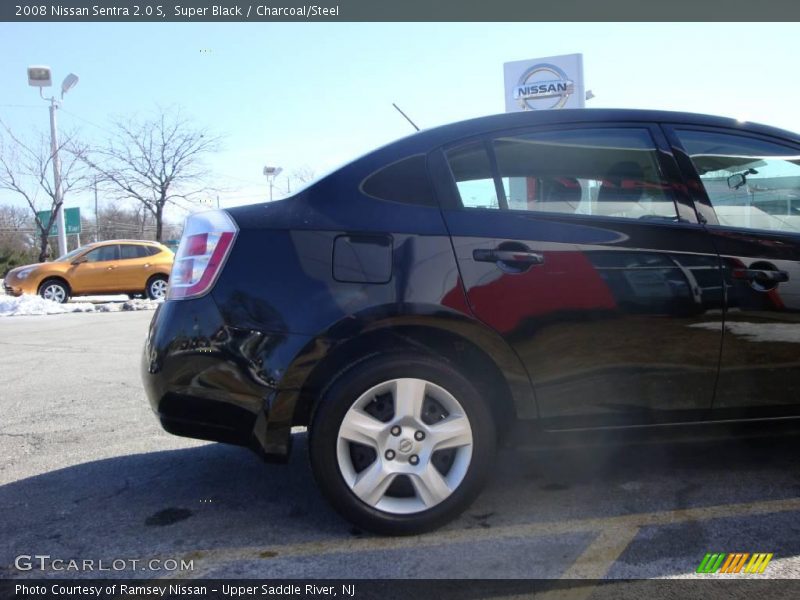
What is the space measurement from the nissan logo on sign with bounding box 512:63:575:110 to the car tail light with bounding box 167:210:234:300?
14.7 m

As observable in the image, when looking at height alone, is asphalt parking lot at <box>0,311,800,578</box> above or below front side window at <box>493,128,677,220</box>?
below

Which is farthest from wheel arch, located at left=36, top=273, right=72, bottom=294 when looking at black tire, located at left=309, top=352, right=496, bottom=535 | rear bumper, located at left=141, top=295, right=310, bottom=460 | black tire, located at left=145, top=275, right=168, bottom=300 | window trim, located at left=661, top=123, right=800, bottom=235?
window trim, located at left=661, top=123, right=800, bottom=235

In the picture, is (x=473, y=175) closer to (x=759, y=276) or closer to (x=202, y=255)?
(x=202, y=255)

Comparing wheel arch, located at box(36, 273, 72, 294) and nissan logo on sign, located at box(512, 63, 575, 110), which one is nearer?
wheel arch, located at box(36, 273, 72, 294)

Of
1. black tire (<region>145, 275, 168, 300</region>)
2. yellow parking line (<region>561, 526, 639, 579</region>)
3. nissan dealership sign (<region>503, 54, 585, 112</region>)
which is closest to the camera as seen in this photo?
yellow parking line (<region>561, 526, 639, 579</region>)

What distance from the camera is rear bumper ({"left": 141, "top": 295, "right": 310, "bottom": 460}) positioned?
2.68 metres

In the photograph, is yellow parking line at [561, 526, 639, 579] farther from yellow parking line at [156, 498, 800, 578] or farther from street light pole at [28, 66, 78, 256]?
street light pole at [28, 66, 78, 256]

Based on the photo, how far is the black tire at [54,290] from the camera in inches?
626

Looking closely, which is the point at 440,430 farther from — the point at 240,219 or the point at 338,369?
the point at 240,219

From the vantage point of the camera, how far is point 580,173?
3102mm

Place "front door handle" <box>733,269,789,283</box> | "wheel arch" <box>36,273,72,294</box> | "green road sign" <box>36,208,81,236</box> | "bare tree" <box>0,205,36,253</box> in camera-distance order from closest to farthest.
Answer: "front door handle" <box>733,269,789,283</box> → "wheel arch" <box>36,273,72,294</box> → "green road sign" <box>36,208,81,236</box> → "bare tree" <box>0,205,36,253</box>

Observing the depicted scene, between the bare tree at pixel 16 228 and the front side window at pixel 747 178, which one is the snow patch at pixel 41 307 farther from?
the bare tree at pixel 16 228

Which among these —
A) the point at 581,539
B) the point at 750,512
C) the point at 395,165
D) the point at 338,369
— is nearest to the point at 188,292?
the point at 338,369

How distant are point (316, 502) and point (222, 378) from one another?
0.82 meters
